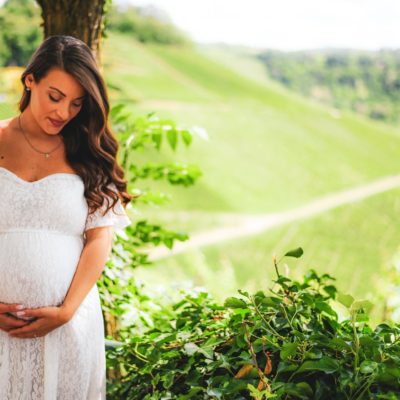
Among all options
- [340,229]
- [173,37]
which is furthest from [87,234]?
[173,37]

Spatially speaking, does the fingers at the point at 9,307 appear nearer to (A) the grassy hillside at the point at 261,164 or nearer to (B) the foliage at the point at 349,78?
(A) the grassy hillside at the point at 261,164

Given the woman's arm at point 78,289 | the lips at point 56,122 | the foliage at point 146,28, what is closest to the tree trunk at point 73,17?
the lips at point 56,122

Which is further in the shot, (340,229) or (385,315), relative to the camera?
(340,229)

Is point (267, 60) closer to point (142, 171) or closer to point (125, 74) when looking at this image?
point (125, 74)

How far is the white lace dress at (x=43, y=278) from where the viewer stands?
147 cm

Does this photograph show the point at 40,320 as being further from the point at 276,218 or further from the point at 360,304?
the point at 276,218

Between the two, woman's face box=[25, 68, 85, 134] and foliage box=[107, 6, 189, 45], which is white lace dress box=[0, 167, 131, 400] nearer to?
woman's face box=[25, 68, 85, 134]

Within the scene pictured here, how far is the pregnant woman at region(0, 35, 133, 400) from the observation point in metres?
1.47

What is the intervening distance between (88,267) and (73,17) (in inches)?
45.7

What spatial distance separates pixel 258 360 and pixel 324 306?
0.66 feet

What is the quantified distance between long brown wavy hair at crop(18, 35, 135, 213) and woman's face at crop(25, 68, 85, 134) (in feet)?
0.06

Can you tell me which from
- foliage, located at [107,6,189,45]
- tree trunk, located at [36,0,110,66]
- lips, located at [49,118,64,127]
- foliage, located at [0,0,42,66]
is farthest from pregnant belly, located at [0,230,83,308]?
foliage, located at [107,6,189,45]

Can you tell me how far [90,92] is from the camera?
5.01ft

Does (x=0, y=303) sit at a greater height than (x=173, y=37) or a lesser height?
greater
